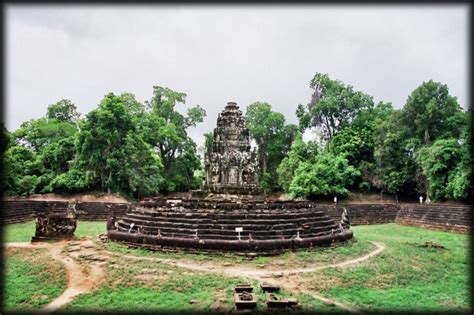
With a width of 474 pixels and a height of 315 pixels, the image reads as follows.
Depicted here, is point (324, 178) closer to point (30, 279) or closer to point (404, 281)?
point (404, 281)

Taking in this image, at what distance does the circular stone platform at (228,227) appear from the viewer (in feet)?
45.4

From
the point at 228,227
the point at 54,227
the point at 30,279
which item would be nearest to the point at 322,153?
the point at 228,227

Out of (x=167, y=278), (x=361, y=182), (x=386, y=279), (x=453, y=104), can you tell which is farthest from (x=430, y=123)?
(x=167, y=278)

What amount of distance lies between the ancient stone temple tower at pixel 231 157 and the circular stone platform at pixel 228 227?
5.80 m

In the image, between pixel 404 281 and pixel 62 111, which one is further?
pixel 62 111

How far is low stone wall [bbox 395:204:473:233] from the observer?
72.3 ft

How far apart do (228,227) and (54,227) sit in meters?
8.44

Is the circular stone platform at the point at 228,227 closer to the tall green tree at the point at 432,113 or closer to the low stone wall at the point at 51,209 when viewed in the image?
the low stone wall at the point at 51,209

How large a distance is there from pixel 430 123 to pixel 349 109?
13.5 metres

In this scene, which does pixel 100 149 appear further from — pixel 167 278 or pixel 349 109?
pixel 349 109

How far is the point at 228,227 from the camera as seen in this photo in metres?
15.0

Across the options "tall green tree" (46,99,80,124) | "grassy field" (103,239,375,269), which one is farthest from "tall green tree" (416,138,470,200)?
"tall green tree" (46,99,80,124)

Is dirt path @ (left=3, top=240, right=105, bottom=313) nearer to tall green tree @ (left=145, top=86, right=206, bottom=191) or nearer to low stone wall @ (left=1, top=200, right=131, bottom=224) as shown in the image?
low stone wall @ (left=1, top=200, right=131, bottom=224)

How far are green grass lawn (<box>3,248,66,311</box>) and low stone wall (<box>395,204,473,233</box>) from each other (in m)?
22.2
